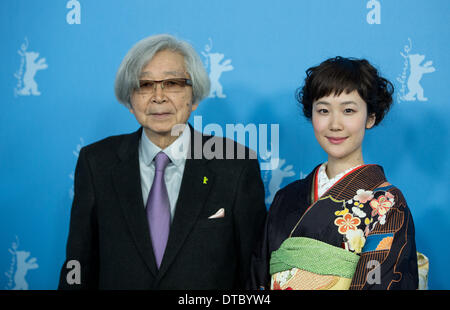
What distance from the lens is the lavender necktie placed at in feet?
4.50

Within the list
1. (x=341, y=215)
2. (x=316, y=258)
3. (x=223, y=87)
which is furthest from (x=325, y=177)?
(x=223, y=87)

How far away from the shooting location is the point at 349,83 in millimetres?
1366

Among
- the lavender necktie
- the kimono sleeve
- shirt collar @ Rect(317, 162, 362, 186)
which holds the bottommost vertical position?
the kimono sleeve

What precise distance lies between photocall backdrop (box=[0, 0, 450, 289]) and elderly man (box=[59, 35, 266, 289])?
1.89ft

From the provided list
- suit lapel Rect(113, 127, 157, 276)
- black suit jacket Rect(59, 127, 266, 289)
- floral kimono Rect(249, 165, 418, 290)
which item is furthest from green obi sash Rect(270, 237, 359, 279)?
suit lapel Rect(113, 127, 157, 276)

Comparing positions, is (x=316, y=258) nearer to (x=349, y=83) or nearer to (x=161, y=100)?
(x=349, y=83)

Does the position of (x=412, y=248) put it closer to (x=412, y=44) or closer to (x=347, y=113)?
(x=347, y=113)

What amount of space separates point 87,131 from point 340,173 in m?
1.20

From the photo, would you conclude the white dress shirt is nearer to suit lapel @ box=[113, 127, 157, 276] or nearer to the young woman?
suit lapel @ box=[113, 127, 157, 276]

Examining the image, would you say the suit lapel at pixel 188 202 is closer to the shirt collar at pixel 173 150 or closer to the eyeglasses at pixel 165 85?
the shirt collar at pixel 173 150

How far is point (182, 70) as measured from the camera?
4.84 feet

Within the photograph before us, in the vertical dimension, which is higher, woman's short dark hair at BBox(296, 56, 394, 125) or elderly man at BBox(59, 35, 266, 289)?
woman's short dark hair at BBox(296, 56, 394, 125)

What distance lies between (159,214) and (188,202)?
10 centimetres

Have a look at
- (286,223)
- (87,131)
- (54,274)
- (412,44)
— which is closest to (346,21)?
(412,44)
